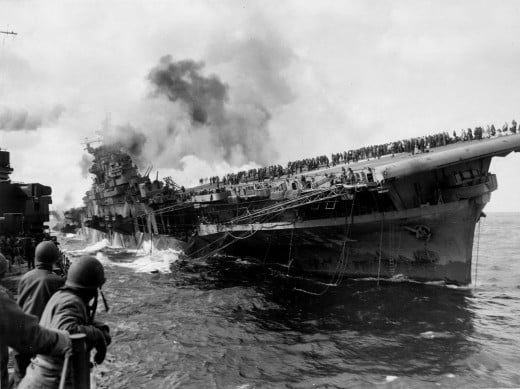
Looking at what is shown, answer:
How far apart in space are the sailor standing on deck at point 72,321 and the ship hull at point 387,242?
11960mm

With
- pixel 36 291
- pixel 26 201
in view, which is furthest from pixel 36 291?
pixel 26 201

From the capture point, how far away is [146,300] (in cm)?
1327

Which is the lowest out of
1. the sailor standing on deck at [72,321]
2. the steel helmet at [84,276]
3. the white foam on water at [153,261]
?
the white foam on water at [153,261]

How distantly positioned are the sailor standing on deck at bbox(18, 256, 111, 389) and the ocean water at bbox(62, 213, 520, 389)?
5089 mm

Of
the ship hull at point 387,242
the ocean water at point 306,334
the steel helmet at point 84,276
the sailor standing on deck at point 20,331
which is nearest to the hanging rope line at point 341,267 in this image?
the ship hull at point 387,242

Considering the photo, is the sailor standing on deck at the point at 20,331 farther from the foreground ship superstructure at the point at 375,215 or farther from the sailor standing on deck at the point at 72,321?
the foreground ship superstructure at the point at 375,215

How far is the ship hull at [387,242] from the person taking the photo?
44.7 ft

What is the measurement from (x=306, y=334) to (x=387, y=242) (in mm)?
6021

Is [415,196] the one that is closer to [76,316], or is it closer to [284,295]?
[284,295]

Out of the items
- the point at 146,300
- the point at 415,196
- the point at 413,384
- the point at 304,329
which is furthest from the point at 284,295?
the point at 413,384

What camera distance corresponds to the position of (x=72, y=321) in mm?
2518

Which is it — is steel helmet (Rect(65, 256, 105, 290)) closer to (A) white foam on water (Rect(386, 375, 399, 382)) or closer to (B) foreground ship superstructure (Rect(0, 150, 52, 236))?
(A) white foam on water (Rect(386, 375, 399, 382))

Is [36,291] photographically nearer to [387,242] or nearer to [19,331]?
[19,331]

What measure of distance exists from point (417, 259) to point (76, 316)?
13.6m
